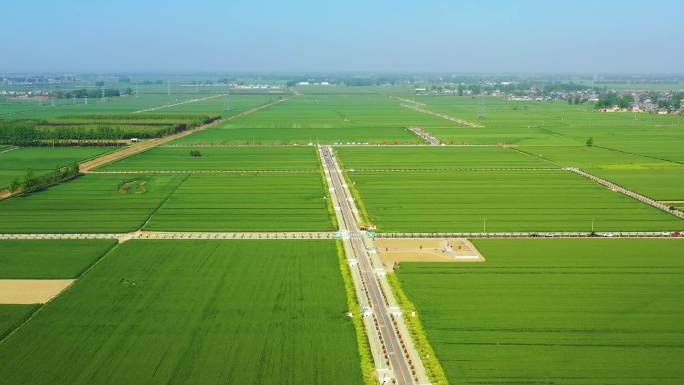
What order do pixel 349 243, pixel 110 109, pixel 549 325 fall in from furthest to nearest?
1. pixel 110 109
2. pixel 349 243
3. pixel 549 325

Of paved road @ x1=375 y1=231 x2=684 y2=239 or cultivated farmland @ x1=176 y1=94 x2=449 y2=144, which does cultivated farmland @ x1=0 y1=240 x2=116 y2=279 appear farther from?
cultivated farmland @ x1=176 y1=94 x2=449 y2=144

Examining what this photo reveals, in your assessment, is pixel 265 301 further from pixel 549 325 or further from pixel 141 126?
pixel 141 126

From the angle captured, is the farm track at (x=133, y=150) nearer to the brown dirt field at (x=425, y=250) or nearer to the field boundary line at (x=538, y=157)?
the brown dirt field at (x=425, y=250)

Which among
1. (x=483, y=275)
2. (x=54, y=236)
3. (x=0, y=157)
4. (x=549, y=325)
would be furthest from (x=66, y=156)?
(x=549, y=325)

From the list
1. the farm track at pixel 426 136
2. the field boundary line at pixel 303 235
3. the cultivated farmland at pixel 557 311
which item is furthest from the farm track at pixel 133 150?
the cultivated farmland at pixel 557 311

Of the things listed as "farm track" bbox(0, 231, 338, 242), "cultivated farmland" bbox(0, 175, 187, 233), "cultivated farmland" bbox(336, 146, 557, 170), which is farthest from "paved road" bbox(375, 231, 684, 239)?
"cultivated farmland" bbox(336, 146, 557, 170)
